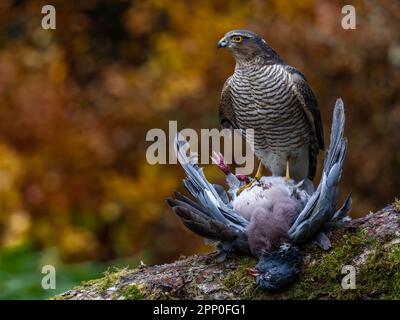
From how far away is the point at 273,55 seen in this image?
15.0ft

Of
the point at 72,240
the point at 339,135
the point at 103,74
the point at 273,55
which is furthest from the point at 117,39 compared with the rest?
the point at 339,135

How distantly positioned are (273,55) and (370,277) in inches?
76.0

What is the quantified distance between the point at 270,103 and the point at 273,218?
145 cm

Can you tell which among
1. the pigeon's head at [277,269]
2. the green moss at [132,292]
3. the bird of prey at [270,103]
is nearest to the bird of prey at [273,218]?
the pigeon's head at [277,269]

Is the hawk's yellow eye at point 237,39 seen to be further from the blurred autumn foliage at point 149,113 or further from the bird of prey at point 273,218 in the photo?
the blurred autumn foliage at point 149,113

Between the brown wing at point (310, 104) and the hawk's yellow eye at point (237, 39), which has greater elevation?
the hawk's yellow eye at point (237, 39)

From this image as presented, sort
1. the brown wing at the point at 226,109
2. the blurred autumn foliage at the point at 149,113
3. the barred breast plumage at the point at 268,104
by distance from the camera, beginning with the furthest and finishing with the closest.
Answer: the blurred autumn foliage at the point at 149,113, the brown wing at the point at 226,109, the barred breast plumage at the point at 268,104

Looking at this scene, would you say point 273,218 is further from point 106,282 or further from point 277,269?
point 106,282

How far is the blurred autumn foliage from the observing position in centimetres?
699

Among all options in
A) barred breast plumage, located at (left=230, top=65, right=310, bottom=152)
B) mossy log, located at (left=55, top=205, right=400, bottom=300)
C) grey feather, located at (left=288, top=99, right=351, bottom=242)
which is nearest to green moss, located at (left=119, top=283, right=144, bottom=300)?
mossy log, located at (left=55, top=205, right=400, bottom=300)

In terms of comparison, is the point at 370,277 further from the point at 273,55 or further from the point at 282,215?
the point at 273,55

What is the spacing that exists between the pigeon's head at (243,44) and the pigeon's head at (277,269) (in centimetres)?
162

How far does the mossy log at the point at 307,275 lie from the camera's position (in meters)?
2.99
